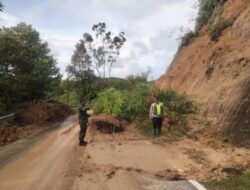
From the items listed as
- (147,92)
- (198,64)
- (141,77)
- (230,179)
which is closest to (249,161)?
(230,179)

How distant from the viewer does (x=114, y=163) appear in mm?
14305

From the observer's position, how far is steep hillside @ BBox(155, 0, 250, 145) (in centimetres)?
1750

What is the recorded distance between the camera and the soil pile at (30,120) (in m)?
22.3

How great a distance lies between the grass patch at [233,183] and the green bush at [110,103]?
34.0ft

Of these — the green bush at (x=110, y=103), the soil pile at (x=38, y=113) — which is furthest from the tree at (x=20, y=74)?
the green bush at (x=110, y=103)

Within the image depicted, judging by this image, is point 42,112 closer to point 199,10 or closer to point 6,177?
point 199,10

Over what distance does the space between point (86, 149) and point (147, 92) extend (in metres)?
7.99

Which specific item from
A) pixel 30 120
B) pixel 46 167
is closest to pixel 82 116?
pixel 46 167

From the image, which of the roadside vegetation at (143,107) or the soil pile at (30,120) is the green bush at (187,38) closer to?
the roadside vegetation at (143,107)

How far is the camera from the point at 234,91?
18312mm

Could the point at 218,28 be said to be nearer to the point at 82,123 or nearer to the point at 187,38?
the point at 187,38

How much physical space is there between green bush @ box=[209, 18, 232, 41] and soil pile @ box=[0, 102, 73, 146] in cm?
1045

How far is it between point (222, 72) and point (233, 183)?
10069 mm

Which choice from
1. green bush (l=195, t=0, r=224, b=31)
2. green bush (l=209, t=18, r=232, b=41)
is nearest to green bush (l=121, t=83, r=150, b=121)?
green bush (l=209, t=18, r=232, b=41)
